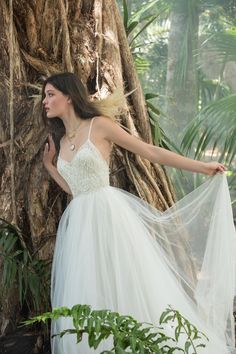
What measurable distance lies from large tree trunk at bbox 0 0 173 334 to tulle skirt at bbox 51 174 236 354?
1.35ft

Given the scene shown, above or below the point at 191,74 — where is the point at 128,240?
below

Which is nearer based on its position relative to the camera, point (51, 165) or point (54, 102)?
point (54, 102)

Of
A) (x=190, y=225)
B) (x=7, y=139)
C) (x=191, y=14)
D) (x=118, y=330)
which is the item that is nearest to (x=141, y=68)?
(x=7, y=139)

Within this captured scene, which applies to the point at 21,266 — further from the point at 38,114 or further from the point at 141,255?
the point at 38,114

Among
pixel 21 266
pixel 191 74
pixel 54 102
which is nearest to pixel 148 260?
pixel 21 266

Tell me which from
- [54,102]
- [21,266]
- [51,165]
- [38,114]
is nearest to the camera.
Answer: [54,102]

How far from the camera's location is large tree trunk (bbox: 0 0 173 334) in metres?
3.44

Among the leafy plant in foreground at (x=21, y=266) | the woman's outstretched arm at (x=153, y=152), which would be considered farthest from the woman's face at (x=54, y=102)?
the leafy plant in foreground at (x=21, y=266)

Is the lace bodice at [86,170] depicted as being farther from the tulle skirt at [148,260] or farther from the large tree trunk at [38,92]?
the large tree trunk at [38,92]

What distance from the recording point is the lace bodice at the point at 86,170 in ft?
9.71

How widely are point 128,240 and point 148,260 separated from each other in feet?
0.48

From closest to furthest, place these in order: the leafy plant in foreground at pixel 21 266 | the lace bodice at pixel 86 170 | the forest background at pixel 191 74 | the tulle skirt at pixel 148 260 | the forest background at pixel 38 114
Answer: the tulle skirt at pixel 148 260 → the lace bodice at pixel 86 170 → the leafy plant in foreground at pixel 21 266 → the forest background at pixel 38 114 → the forest background at pixel 191 74

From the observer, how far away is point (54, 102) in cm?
301

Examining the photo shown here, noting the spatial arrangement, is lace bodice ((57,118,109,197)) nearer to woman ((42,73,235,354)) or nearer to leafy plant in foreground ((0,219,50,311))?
woman ((42,73,235,354))
